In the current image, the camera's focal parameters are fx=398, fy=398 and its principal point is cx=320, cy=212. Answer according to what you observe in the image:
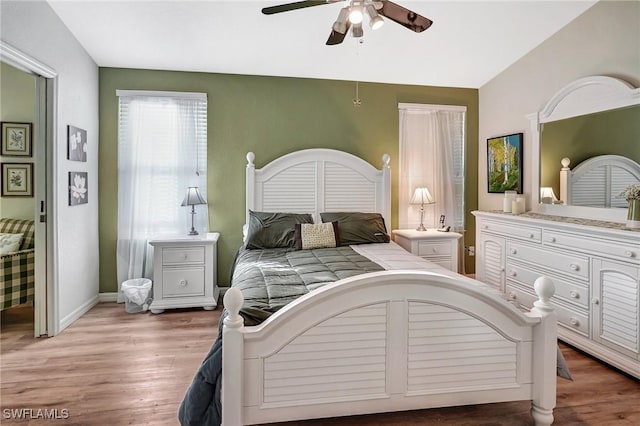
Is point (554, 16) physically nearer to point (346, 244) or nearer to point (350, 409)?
point (346, 244)

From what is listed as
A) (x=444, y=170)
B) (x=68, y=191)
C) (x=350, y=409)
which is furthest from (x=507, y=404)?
(x=68, y=191)

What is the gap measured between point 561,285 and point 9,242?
4.86 meters

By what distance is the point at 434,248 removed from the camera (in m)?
4.20

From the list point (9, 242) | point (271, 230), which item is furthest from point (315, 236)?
point (9, 242)

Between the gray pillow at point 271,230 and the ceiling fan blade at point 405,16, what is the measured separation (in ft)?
6.75

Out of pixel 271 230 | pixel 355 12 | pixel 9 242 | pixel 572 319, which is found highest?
pixel 355 12

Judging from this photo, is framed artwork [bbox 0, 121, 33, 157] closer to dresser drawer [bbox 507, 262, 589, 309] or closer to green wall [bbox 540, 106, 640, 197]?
dresser drawer [bbox 507, 262, 589, 309]

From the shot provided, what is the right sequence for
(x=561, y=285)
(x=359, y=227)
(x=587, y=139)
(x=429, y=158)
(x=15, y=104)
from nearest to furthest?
(x=561, y=285) → (x=587, y=139) → (x=359, y=227) → (x=15, y=104) → (x=429, y=158)

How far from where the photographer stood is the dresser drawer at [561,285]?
2.91m

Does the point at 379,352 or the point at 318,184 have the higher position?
the point at 318,184

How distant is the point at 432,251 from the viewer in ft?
13.8

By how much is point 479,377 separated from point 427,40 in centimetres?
301

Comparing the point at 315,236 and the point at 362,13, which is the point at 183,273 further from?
the point at 362,13

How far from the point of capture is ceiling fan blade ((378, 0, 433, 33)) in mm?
2150
